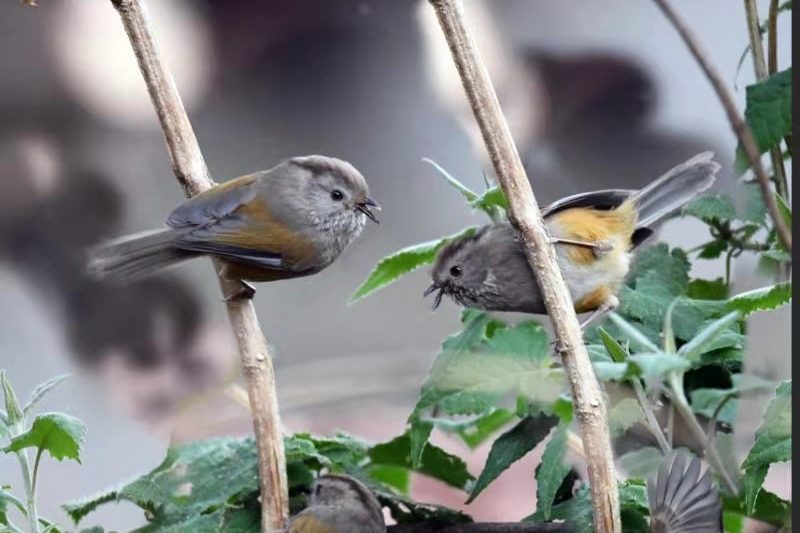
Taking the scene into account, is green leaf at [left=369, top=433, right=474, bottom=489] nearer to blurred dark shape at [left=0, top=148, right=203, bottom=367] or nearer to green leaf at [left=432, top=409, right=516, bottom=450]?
green leaf at [left=432, top=409, right=516, bottom=450]

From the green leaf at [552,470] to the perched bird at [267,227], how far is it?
17cm

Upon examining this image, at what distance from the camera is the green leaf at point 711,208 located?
63 centimetres

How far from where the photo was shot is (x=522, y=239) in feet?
1.92

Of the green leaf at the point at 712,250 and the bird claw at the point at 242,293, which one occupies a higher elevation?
the bird claw at the point at 242,293

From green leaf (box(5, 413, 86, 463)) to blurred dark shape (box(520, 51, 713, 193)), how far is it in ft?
1.15

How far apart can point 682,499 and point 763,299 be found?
12 centimetres

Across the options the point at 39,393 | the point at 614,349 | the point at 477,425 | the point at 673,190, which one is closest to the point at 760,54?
the point at 673,190

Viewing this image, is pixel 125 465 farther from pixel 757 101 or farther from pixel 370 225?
pixel 757 101

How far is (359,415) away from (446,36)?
11.7 inches

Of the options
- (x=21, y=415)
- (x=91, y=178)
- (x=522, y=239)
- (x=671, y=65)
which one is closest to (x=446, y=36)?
(x=522, y=239)

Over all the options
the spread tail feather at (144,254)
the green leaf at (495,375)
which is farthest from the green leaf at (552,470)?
the spread tail feather at (144,254)

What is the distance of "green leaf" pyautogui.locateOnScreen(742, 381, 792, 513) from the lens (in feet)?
1.78

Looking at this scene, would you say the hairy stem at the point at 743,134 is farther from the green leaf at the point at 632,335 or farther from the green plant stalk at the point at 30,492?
the green plant stalk at the point at 30,492

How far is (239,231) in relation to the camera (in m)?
0.66
